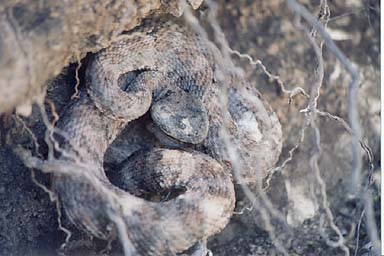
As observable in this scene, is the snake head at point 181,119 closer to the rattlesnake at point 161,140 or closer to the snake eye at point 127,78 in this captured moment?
the rattlesnake at point 161,140

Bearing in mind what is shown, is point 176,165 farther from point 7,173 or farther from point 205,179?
point 7,173

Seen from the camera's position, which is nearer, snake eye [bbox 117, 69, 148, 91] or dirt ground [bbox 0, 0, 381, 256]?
snake eye [bbox 117, 69, 148, 91]

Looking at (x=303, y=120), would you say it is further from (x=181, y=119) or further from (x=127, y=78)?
(x=127, y=78)

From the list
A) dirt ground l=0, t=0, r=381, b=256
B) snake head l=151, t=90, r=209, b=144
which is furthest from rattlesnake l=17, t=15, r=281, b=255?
dirt ground l=0, t=0, r=381, b=256

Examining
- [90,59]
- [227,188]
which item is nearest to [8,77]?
[90,59]

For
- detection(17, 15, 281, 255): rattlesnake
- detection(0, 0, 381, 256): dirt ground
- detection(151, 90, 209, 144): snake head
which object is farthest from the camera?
detection(0, 0, 381, 256): dirt ground

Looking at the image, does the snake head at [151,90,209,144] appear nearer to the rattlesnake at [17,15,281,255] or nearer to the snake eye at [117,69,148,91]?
the rattlesnake at [17,15,281,255]

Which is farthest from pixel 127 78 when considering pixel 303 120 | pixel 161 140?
pixel 303 120
